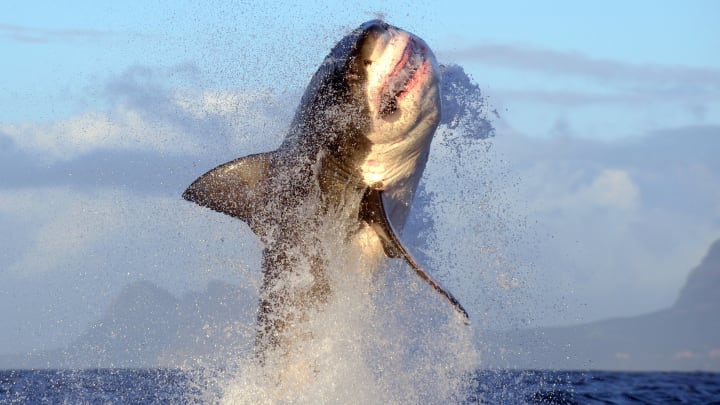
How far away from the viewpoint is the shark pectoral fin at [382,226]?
732 centimetres

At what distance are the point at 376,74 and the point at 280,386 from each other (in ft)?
10.7

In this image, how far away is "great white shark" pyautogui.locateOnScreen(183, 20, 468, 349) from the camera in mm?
6762

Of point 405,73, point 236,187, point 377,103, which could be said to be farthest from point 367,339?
point 405,73

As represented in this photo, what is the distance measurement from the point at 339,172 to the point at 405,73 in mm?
1230

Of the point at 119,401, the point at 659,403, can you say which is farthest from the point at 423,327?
the point at 659,403

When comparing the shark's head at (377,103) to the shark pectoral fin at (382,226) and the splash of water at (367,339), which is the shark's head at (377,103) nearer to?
the shark pectoral fin at (382,226)

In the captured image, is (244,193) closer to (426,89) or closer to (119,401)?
(426,89)

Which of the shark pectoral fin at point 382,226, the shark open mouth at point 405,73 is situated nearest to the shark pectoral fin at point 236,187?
the shark pectoral fin at point 382,226

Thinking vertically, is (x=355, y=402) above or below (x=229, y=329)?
below

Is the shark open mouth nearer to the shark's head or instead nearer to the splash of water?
the shark's head

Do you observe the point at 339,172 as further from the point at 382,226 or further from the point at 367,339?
the point at 367,339

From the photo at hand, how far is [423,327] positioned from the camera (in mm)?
9727

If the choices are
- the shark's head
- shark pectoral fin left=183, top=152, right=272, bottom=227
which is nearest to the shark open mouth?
the shark's head

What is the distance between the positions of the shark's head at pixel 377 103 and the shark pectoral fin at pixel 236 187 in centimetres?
70
